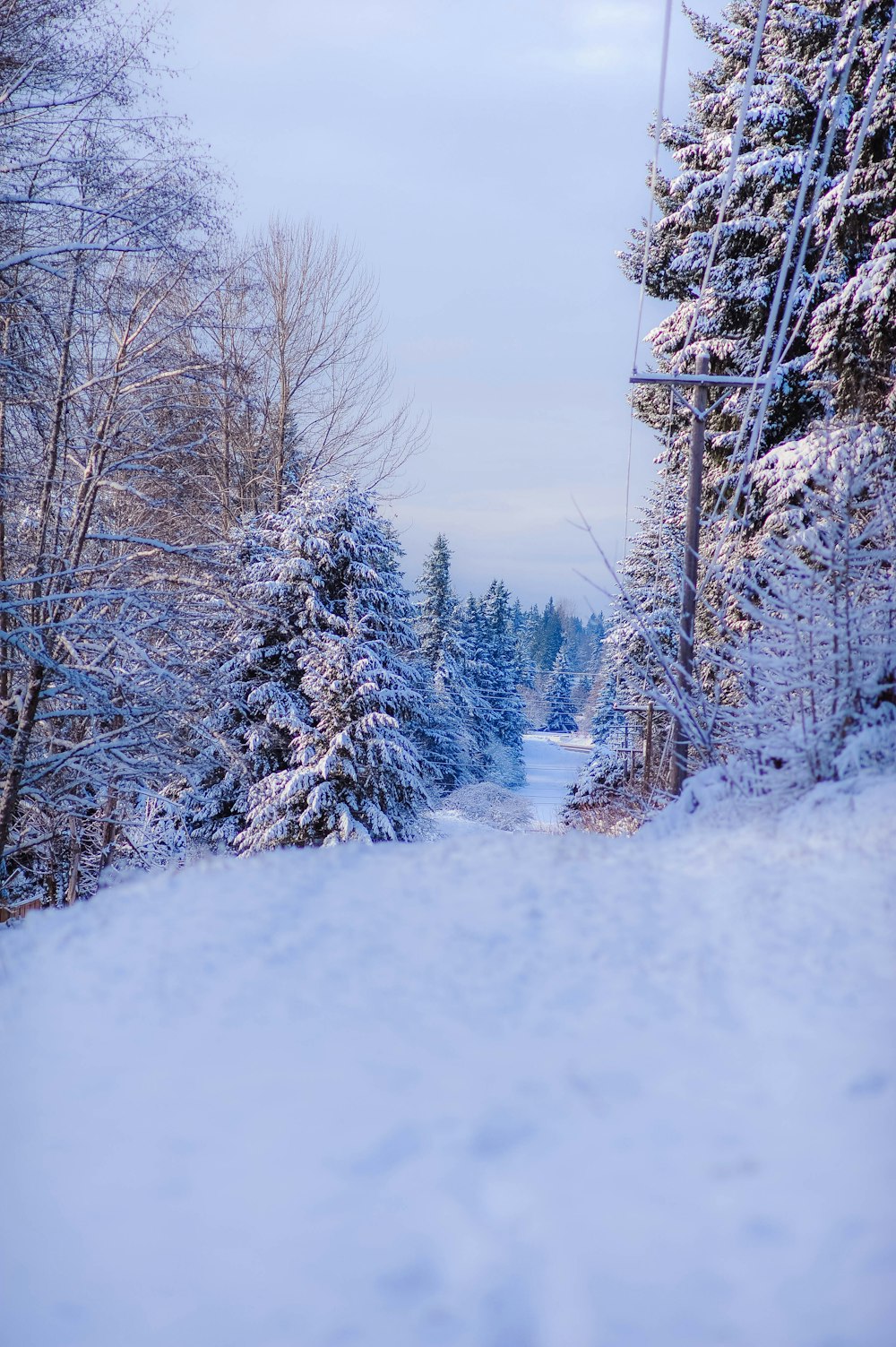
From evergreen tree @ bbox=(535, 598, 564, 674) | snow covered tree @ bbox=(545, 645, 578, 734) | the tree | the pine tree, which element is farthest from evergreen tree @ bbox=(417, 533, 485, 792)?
evergreen tree @ bbox=(535, 598, 564, 674)

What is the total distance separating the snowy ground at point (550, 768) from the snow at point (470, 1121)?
25.4m

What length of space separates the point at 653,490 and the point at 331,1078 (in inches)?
957

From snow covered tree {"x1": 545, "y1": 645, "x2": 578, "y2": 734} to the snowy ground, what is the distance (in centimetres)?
144

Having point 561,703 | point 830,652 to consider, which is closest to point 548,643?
point 561,703

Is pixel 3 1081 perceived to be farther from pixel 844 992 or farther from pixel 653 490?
pixel 653 490

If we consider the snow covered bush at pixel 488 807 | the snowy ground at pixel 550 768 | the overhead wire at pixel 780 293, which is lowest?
the snowy ground at pixel 550 768

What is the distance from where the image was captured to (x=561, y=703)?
7531 centimetres

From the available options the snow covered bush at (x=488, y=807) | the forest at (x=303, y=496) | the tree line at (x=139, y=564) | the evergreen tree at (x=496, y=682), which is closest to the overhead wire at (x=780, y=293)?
the forest at (x=303, y=496)

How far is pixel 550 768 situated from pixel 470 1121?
52.6 m

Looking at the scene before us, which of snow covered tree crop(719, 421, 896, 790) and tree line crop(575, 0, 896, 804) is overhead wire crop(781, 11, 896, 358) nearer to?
tree line crop(575, 0, 896, 804)

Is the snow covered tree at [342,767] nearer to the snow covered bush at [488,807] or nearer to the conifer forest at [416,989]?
the conifer forest at [416,989]

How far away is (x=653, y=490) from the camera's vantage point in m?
24.7

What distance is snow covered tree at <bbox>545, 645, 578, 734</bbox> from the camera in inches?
2948

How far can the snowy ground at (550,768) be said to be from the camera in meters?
35.8
